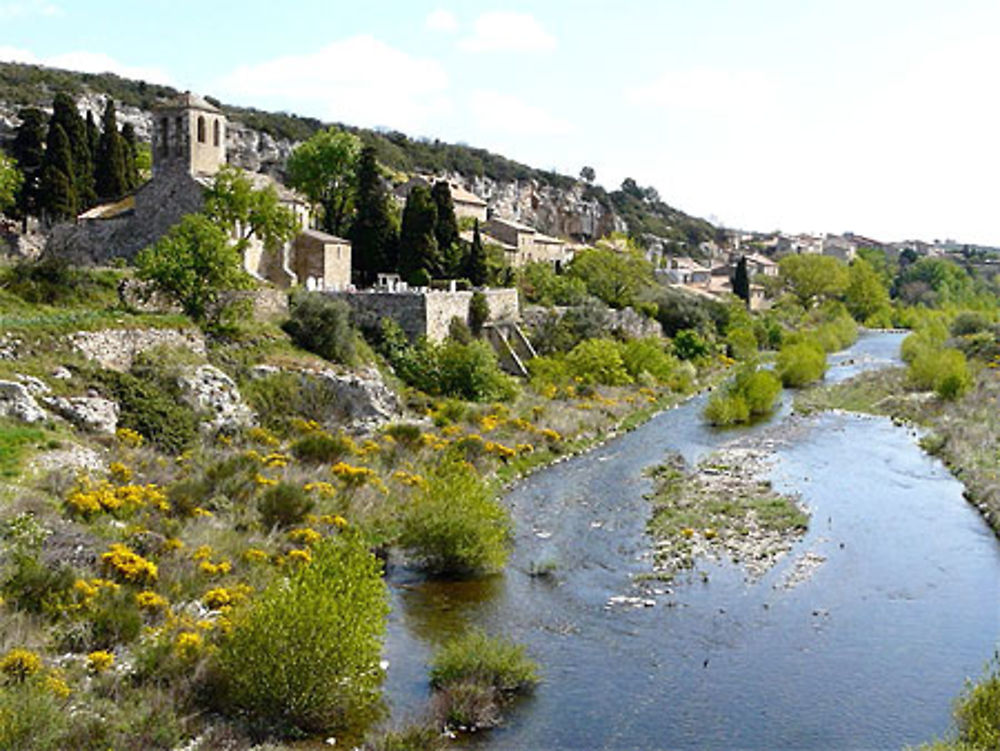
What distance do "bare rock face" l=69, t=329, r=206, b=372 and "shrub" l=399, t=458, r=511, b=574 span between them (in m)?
11.1

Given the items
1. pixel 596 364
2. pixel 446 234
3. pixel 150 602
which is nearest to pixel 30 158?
pixel 446 234

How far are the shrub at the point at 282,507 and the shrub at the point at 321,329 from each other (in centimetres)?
1341

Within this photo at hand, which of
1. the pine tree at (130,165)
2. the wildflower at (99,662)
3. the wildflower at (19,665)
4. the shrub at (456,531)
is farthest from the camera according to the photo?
the pine tree at (130,165)

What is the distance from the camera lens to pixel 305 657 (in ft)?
42.9

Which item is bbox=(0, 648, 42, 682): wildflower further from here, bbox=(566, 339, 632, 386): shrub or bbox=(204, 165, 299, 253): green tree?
bbox=(566, 339, 632, 386): shrub

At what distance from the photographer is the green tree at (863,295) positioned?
A: 103 meters

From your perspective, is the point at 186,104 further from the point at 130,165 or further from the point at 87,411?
the point at 87,411

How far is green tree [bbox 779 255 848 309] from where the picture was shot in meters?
98.9

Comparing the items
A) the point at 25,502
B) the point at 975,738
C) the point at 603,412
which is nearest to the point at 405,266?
the point at 603,412

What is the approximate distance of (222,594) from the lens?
642 inches

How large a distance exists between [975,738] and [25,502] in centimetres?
1563

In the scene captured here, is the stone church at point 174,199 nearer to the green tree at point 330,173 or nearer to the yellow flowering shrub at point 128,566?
the green tree at point 330,173

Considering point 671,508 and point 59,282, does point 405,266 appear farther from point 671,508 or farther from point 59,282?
point 671,508

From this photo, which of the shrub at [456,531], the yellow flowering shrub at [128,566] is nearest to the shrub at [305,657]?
the yellow flowering shrub at [128,566]
